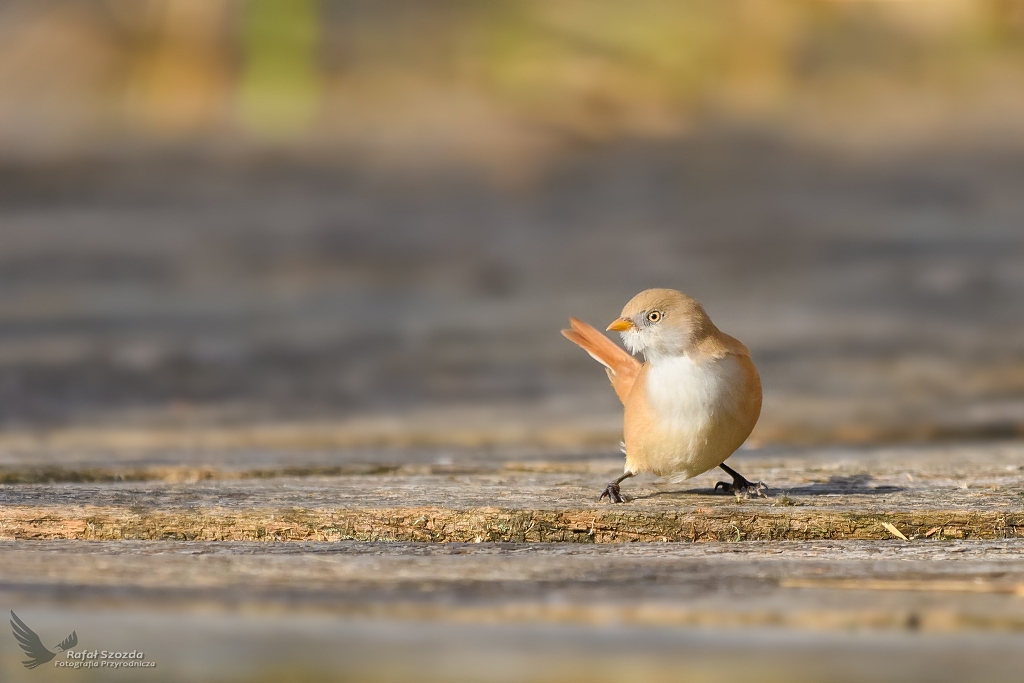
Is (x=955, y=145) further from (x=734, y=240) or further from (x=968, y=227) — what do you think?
(x=734, y=240)

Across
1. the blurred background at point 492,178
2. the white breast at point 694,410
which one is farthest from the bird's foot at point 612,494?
the blurred background at point 492,178

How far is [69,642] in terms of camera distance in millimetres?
1183

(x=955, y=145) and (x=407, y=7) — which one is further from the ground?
(x=407, y=7)

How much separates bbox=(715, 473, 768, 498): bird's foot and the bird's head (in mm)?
283

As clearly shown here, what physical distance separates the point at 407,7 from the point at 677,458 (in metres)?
3.35

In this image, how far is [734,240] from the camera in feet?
16.6

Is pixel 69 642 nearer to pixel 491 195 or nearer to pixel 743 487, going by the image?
pixel 743 487

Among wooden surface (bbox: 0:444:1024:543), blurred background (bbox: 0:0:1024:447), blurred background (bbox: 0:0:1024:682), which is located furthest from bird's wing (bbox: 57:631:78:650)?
blurred background (bbox: 0:0:1024:447)

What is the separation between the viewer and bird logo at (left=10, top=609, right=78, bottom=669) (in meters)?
1.16

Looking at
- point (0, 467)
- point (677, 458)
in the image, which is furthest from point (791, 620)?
point (0, 467)

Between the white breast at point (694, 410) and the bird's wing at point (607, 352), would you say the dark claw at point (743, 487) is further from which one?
the bird's wing at point (607, 352)

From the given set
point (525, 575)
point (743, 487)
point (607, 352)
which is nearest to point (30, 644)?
point (525, 575)

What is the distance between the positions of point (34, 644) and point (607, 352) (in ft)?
6.32

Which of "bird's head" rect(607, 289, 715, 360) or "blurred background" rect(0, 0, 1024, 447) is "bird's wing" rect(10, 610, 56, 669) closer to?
"bird's head" rect(607, 289, 715, 360)
